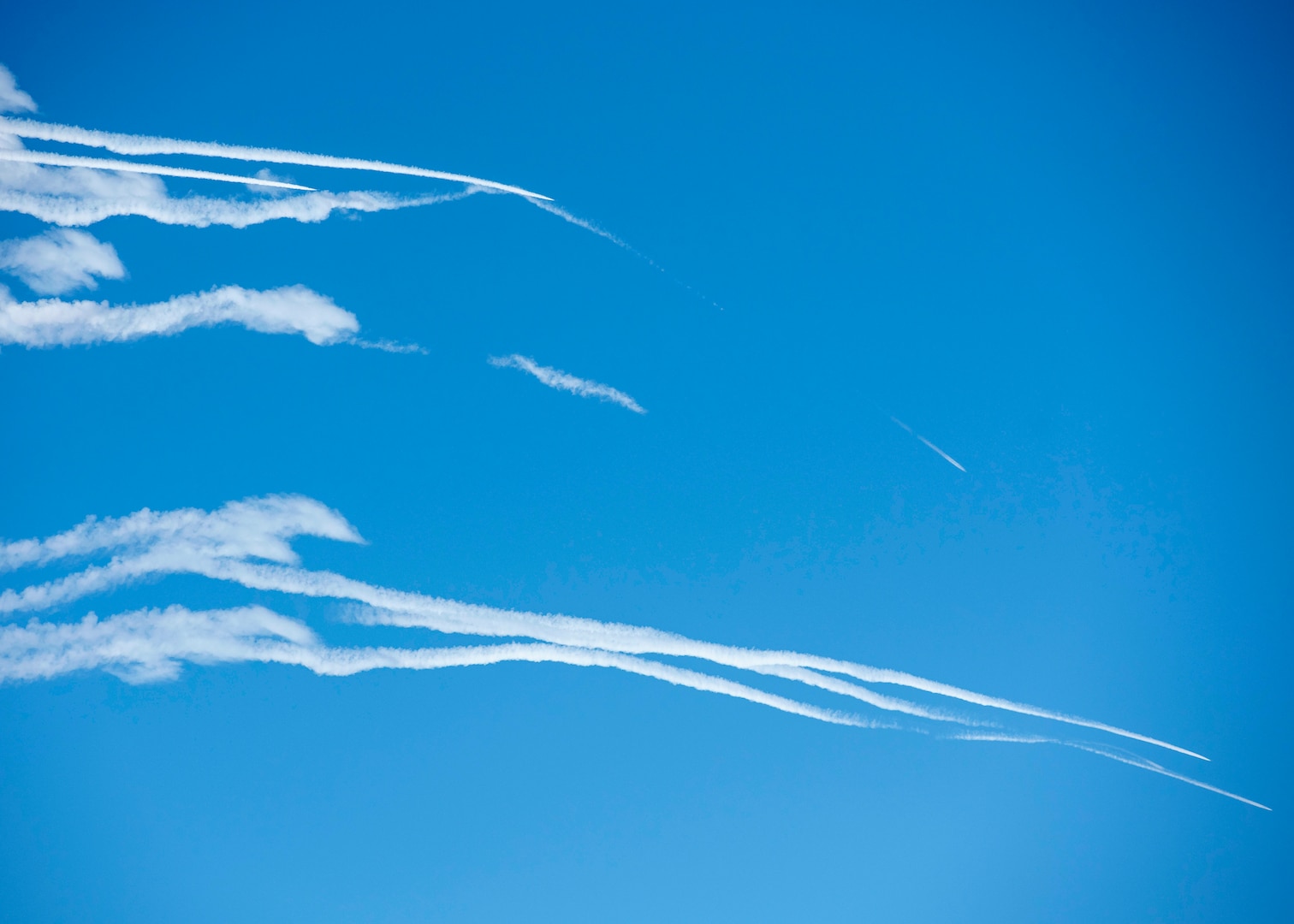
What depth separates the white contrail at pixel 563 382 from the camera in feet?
12.1

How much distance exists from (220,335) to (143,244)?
2.05 ft

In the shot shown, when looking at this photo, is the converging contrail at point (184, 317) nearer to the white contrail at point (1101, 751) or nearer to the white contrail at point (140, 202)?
the white contrail at point (140, 202)

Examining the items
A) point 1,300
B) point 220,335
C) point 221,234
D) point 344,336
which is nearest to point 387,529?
point 344,336

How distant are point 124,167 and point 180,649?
2.62 meters

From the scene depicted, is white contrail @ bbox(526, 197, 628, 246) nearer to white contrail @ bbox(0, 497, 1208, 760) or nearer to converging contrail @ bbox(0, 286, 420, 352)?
converging contrail @ bbox(0, 286, 420, 352)

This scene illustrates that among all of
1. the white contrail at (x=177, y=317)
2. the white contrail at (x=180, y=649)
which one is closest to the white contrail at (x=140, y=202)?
the white contrail at (x=177, y=317)

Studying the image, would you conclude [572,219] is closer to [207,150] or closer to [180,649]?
[207,150]

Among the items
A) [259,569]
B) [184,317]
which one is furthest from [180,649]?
[184,317]

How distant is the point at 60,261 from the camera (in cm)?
343

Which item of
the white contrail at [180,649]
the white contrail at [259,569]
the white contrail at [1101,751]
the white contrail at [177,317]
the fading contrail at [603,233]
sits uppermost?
the fading contrail at [603,233]

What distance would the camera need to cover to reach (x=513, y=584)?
11.8 feet

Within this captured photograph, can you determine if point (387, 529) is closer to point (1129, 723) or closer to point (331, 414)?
point (331, 414)

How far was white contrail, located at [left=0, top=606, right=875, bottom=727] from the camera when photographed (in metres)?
3.34

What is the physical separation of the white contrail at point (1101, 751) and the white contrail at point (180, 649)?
9.57 feet
